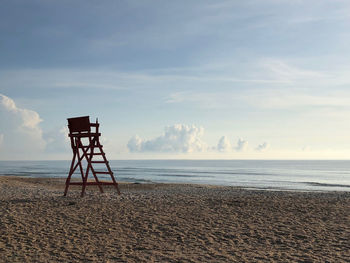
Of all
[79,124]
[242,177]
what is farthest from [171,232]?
[242,177]

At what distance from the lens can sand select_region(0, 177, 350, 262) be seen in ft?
25.1

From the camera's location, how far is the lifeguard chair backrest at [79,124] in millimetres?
17067

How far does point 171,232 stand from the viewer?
963cm

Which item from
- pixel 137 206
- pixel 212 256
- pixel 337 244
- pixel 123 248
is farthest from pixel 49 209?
pixel 337 244

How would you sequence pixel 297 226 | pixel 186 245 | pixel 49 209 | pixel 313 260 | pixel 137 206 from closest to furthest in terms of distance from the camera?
pixel 313 260, pixel 186 245, pixel 297 226, pixel 49 209, pixel 137 206

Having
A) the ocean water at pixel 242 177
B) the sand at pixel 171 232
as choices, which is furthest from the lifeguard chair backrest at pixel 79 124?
the ocean water at pixel 242 177

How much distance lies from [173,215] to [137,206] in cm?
231

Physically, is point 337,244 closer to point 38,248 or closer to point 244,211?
point 244,211

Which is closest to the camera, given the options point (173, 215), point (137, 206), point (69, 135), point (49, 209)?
point (173, 215)

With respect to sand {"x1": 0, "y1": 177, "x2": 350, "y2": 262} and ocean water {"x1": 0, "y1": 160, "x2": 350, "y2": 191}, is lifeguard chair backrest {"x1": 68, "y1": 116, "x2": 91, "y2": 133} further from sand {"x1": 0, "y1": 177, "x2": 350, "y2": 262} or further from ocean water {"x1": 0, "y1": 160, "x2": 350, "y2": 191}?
ocean water {"x1": 0, "y1": 160, "x2": 350, "y2": 191}

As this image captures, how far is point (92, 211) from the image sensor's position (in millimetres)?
12477

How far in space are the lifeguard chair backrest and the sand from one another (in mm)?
4115

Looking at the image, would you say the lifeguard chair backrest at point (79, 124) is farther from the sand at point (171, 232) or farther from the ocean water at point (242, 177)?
the ocean water at point (242, 177)

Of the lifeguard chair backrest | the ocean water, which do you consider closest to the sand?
the lifeguard chair backrest
